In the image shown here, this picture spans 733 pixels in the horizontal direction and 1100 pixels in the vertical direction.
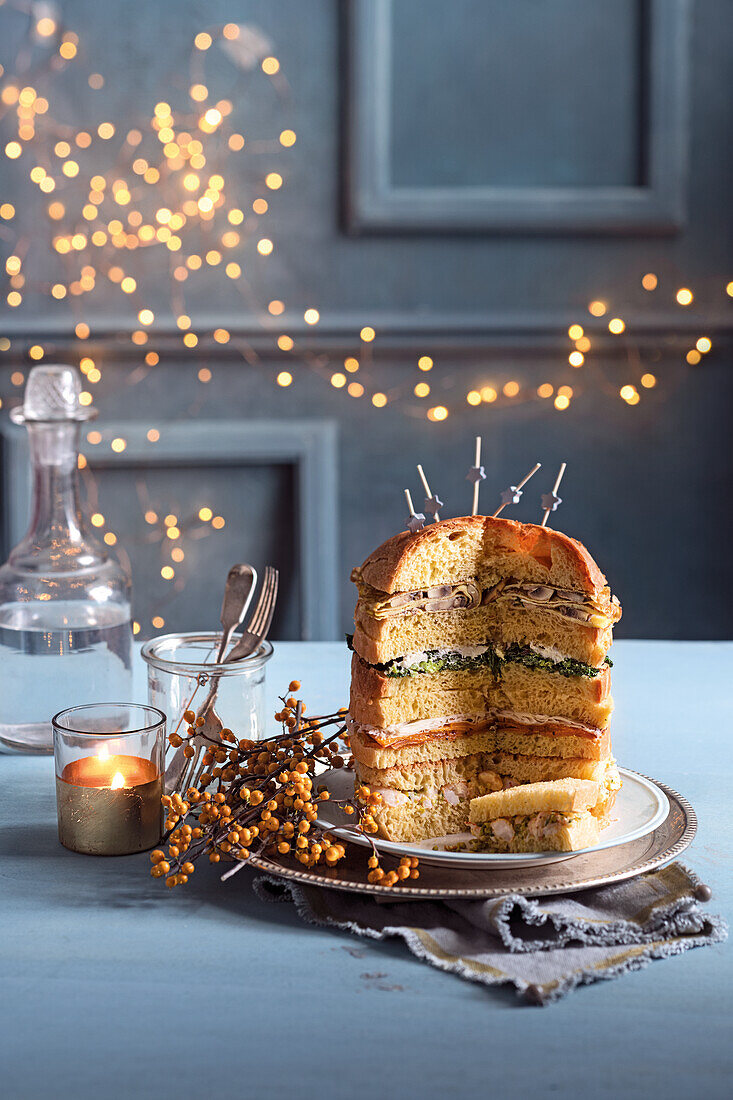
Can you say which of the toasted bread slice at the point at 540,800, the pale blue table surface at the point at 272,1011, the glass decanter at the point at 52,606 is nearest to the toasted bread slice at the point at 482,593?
the toasted bread slice at the point at 540,800

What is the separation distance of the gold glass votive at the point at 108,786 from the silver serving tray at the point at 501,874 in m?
0.12

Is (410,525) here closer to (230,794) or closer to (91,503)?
(230,794)

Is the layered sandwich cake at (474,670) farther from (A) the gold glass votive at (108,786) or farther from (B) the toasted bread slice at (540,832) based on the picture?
(A) the gold glass votive at (108,786)

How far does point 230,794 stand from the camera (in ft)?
2.91

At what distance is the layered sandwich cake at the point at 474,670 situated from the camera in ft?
2.91

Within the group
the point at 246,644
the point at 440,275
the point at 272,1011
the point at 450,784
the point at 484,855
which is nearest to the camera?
the point at 272,1011

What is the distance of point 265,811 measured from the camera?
81 cm

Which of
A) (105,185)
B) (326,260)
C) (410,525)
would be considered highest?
(105,185)

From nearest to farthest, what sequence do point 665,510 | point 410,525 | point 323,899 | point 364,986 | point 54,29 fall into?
point 364,986
point 323,899
point 410,525
point 54,29
point 665,510

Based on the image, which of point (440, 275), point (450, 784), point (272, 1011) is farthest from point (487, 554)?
point (440, 275)

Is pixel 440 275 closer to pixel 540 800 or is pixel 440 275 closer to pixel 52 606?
pixel 52 606

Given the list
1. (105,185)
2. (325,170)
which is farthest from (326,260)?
(105,185)

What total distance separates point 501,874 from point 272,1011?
21 centimetres

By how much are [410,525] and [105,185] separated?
1922 mm
